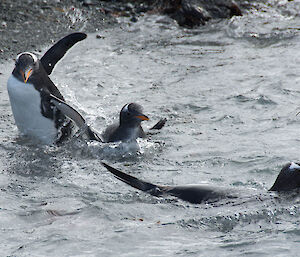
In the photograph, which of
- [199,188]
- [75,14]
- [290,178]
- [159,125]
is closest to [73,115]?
[159,125]

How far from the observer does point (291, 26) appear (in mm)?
9656

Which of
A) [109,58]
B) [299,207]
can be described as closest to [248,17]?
[109,58]

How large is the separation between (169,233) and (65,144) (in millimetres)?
2295

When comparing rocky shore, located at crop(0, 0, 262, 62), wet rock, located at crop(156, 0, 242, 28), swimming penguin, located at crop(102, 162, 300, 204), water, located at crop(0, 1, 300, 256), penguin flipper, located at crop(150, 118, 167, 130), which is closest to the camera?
water, located at crop(0, 1, 300, 256)

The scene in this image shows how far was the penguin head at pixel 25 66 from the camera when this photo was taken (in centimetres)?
583

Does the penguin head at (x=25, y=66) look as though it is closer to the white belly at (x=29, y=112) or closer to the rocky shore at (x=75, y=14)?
the white belly at (x=29, y=112)

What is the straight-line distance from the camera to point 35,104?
6.07 metres

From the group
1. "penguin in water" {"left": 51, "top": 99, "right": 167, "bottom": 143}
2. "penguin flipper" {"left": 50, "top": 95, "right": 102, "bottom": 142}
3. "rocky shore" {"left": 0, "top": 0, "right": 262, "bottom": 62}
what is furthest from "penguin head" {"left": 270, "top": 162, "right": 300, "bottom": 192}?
"rocky shore" {"left": 0, "top": 0, "right": 262, "bottom": 62}

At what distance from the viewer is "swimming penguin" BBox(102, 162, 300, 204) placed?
4.25m

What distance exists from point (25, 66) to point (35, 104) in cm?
38

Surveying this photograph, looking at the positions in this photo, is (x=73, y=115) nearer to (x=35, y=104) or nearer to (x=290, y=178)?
(x=35, y=104)

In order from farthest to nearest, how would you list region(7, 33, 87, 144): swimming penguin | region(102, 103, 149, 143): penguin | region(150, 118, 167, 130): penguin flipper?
1. region(150, 118, 167, 130): penguin flipper
2. region(7, 33, 87, 144): swimming penguin
3. region(102, 103, 149, 143): penguin

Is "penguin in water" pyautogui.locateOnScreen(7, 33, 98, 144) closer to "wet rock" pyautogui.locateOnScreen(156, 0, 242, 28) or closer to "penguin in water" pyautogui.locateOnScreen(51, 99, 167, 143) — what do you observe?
"penguin in water" pyautogui.locateOnScreen(51, 99, 167, 143)

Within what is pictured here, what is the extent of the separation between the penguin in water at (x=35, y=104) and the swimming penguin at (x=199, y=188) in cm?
193
